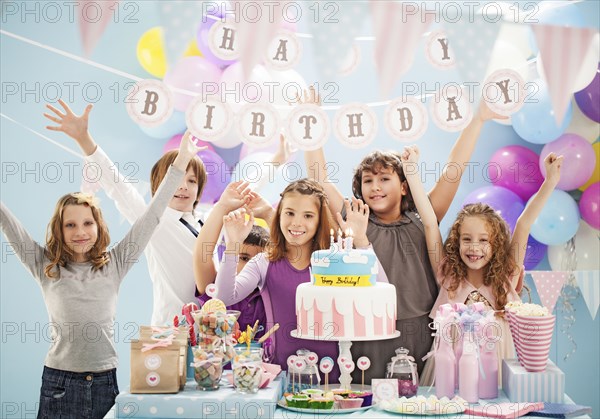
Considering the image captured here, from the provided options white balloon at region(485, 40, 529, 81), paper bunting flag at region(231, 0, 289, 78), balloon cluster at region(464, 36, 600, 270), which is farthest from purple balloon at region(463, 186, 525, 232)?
paper bunting flag at region(231, 0, 289, 78)

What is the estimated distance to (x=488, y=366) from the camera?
2768 mm

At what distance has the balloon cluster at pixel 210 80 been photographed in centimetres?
402

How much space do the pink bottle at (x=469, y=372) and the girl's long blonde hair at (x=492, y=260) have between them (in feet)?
1.34

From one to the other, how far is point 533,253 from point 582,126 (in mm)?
733

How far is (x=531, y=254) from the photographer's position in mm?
4148

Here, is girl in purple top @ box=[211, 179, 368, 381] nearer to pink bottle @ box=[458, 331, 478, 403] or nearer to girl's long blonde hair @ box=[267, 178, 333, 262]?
girl's long blonde hair @ box=[267, 178, 333, 262]

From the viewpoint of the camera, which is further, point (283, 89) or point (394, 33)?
point (283, 89)

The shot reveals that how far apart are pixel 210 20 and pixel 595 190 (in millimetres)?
2192

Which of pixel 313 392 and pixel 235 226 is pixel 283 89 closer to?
pixel 235 226

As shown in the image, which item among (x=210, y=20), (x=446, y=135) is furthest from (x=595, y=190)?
(x=210, y=20)

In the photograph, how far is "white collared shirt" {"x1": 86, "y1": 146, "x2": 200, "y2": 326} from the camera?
329 centimetres

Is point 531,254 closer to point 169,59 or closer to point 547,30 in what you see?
point 547,30

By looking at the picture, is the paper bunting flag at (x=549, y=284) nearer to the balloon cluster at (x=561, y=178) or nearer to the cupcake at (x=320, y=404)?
the balloon cluster at (x=561, y=178)

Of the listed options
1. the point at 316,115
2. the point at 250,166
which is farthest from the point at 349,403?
the point at 250,166
